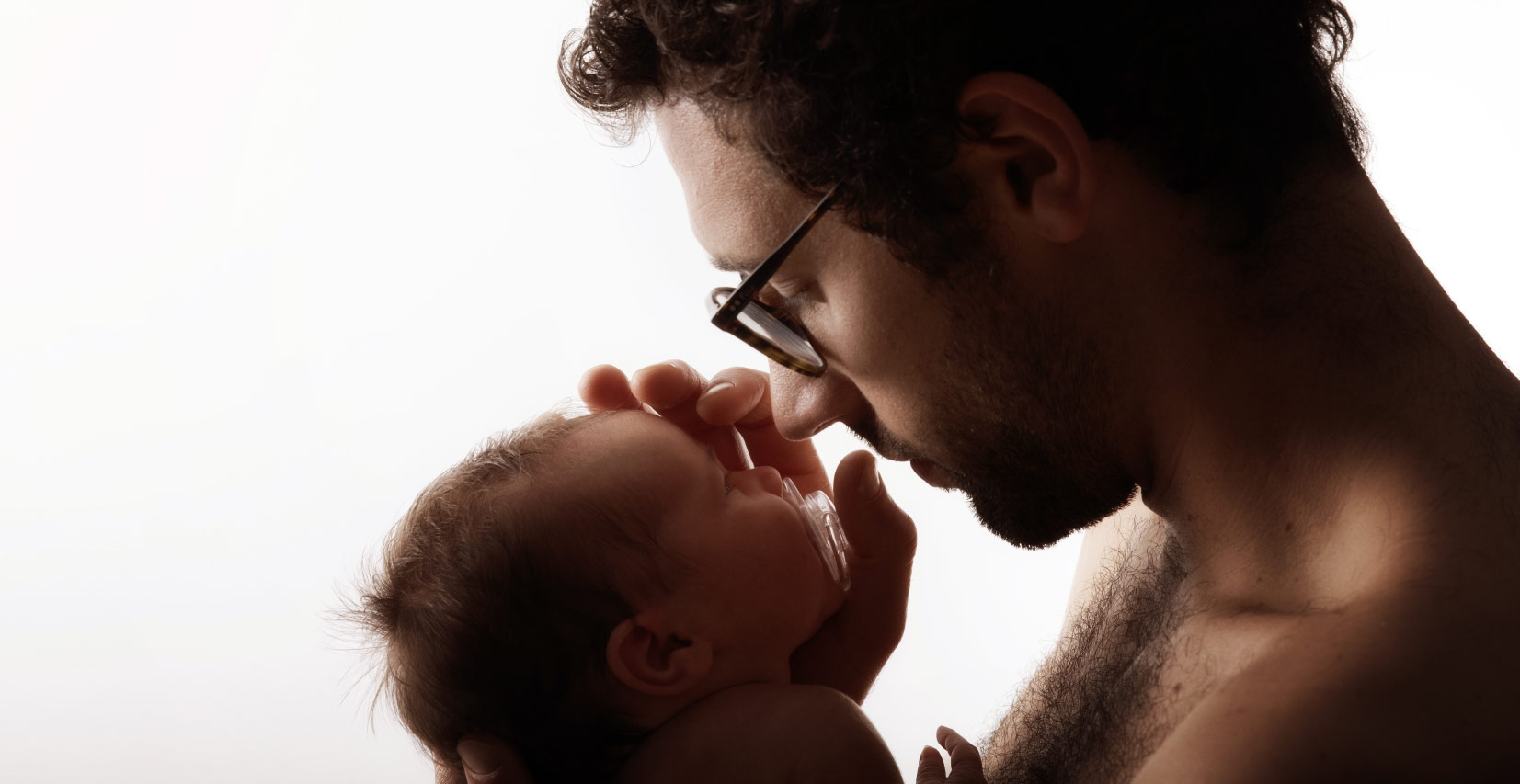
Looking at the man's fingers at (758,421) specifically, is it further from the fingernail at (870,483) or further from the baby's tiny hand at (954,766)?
the baby's tiny hand at (954,766)

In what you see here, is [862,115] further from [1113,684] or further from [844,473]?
[1113,684]

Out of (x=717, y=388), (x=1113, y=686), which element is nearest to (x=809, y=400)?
(x=717, y=388)

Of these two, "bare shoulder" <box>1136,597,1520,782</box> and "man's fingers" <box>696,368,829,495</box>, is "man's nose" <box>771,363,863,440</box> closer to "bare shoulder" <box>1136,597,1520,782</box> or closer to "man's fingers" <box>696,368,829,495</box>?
"man's fingers" <box>696,368,829,495</box>

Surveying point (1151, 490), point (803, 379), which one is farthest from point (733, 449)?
point (1151, 490)

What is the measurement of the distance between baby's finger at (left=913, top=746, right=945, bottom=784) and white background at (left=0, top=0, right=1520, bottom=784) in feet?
2.69

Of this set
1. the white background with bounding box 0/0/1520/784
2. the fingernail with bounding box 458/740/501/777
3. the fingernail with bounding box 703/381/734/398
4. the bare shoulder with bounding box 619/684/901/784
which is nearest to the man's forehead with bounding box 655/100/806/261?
the fingernail with bounding box 703/381/734/398

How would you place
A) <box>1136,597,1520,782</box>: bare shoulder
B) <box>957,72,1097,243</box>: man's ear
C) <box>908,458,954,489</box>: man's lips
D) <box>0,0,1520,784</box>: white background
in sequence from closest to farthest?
<box>1136,597,1520,782</box>: bare shoulder, <box>957,72,1097,243</box>: man's ear, <box>908,458,954,489</box>: man's lips, <box>0,0,1520,784</box>: white background

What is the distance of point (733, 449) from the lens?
1664 mm

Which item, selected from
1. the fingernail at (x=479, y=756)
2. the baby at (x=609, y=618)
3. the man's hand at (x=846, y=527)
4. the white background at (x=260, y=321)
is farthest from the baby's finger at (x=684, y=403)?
the white background at (x=260, y=321)

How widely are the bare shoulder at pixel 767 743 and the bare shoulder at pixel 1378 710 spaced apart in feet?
1.32

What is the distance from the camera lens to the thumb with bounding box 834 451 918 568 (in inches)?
63.8

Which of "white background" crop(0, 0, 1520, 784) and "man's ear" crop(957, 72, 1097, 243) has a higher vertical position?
"man's ear" crop(957, 72, 1097, 243)

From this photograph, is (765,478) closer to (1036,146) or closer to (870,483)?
(870,483)

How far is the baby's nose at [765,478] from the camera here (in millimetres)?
1564
